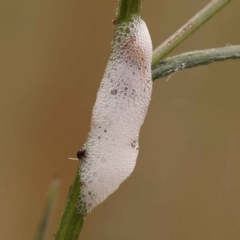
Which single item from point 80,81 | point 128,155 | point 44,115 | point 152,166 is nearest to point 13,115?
point 44,115

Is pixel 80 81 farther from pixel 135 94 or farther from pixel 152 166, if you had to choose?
pixel 135 94

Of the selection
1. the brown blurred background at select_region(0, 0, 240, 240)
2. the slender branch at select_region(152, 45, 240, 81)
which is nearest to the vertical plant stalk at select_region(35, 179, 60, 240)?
the slender branch at select_region(152, 45, 240, 81)

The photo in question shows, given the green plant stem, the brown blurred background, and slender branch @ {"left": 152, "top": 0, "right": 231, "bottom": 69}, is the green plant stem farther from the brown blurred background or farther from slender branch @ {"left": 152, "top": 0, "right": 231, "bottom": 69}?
the brown blurred background

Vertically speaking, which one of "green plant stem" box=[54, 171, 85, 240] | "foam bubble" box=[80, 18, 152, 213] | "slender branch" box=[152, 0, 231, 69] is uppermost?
"slender branch" box=[152, 0, 231, 69]

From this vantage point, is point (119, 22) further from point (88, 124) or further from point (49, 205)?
point (88, 124)

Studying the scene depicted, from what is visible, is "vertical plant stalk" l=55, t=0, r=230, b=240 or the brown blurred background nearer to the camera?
"vertical plant stalk" l=55, t=0, r=230, b=240

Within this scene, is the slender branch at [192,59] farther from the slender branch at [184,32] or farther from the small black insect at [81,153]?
the small black insect at [81,153]
